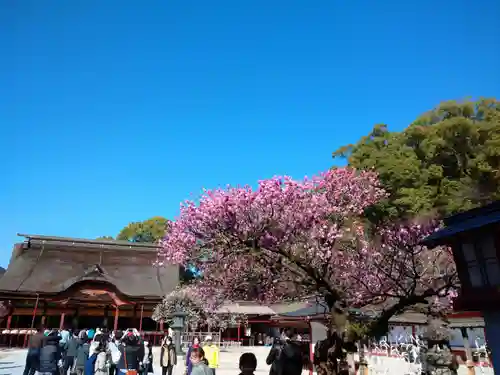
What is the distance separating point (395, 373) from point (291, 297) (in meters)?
5.64

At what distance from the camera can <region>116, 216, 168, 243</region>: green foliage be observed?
47.6 metres

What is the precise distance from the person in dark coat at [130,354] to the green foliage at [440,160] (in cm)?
1604

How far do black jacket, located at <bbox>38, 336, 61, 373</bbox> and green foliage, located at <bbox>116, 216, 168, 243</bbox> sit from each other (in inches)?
1549

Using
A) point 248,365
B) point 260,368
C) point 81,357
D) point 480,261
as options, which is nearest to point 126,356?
point 81,357

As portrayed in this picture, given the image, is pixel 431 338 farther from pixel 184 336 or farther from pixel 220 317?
pixel 220 317

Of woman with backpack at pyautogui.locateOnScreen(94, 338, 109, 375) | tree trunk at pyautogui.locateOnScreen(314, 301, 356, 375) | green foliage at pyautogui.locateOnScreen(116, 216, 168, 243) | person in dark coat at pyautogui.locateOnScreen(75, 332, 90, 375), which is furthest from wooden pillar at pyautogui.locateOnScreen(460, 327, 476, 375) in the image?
green foliage at pyautogui.locateOnScreen(116, 216, 168, 243)

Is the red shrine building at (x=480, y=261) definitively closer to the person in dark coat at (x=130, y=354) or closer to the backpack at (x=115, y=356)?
the person in dark coat at (x=130, y=354)

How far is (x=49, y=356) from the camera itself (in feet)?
27.0

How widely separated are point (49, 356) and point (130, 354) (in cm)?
195

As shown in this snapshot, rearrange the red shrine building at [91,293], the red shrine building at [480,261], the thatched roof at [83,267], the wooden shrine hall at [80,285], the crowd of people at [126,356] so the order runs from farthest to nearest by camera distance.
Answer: the thatched roof at [83,267] < the wooden shrine hall at [80,285] < the red shrine building at [91,293] < the red shrine building at [480,261] < the crowd of people at [126,356]

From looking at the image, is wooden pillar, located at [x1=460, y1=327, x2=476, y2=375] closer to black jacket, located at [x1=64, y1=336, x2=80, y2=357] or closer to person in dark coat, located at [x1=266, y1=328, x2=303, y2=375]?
person in dark coat, located at [x1=266, y1=328, x2=303, y2=375]

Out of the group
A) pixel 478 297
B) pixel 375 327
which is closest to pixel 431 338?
pixel 375 327

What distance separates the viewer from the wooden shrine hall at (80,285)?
1044 inches

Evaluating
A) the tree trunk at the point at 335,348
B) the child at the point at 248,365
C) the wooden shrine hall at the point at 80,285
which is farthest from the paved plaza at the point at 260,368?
the child at the point at 248,365
